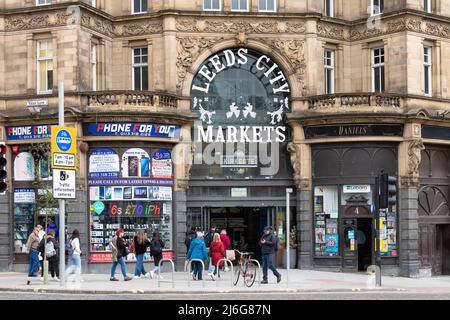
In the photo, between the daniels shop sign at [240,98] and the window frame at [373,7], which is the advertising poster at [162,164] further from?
the window frame at [373,7]

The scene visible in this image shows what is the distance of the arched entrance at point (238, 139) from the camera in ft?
127

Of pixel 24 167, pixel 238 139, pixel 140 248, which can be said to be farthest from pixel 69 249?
pixel 238 139

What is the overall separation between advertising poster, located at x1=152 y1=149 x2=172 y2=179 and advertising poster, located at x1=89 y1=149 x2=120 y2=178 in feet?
5.08

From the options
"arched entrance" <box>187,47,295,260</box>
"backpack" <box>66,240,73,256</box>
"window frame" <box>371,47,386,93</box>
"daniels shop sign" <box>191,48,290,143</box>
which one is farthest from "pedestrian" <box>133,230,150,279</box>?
"window frame" <box>371,47,386,93</box>

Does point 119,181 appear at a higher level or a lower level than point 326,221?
higher

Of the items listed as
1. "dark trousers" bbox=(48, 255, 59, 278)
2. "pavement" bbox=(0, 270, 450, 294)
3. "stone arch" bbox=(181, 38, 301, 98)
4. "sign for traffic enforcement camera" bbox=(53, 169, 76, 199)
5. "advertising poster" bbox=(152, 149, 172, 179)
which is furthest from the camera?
"stone arch" bbox=(181, 38, 301, 98)

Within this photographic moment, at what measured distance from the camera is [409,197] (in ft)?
124

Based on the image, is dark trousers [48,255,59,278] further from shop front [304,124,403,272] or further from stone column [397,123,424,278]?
stone column [397,123,424,278]

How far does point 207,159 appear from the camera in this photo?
38.8 meters

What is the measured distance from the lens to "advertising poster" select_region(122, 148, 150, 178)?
36.2 metres

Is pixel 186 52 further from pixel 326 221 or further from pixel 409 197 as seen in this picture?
pixel 409 197

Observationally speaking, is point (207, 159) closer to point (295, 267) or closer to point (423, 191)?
point (295, 267)

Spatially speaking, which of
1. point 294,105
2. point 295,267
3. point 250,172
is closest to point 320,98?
point 294,105

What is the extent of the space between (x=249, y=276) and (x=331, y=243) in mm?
8493
